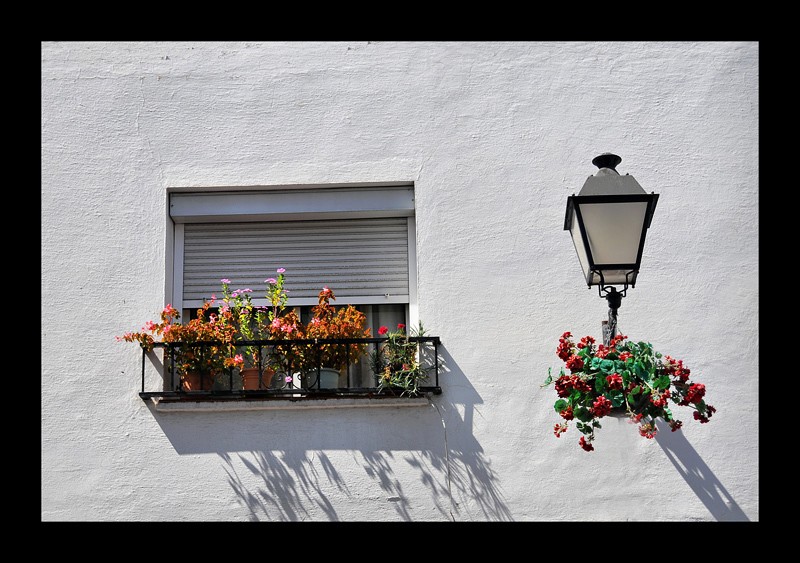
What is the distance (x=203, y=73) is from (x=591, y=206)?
10.1ft

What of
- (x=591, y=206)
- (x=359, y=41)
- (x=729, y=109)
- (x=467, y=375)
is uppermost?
(x=359, y=41)

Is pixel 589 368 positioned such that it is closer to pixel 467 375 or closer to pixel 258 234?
pixel 467 375

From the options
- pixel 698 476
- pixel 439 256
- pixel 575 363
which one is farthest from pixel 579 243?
pixel 698 476

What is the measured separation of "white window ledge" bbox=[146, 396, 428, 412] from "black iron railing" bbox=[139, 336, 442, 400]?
0.03 metres

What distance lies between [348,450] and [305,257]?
1327 mm

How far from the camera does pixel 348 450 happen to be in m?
6.91

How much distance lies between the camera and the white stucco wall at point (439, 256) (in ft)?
22.5

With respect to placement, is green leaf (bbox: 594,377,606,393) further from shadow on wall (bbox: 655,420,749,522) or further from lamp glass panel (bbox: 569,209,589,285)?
shadow on wall (bbox: 655,420,749,522)

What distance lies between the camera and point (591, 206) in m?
5.67

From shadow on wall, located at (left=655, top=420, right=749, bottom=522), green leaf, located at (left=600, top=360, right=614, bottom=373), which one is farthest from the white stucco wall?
green leaf, located at (left=600, top=360, right=614, bottom=373)

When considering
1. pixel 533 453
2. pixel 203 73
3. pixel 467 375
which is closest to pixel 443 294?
pixel 467 375

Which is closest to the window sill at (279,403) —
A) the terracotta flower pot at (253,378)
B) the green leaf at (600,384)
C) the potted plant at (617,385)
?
the terracotta flower pot at (253,378)

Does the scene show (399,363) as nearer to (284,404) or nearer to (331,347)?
(331,347)

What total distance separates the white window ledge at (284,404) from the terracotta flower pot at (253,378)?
14 centimetres
